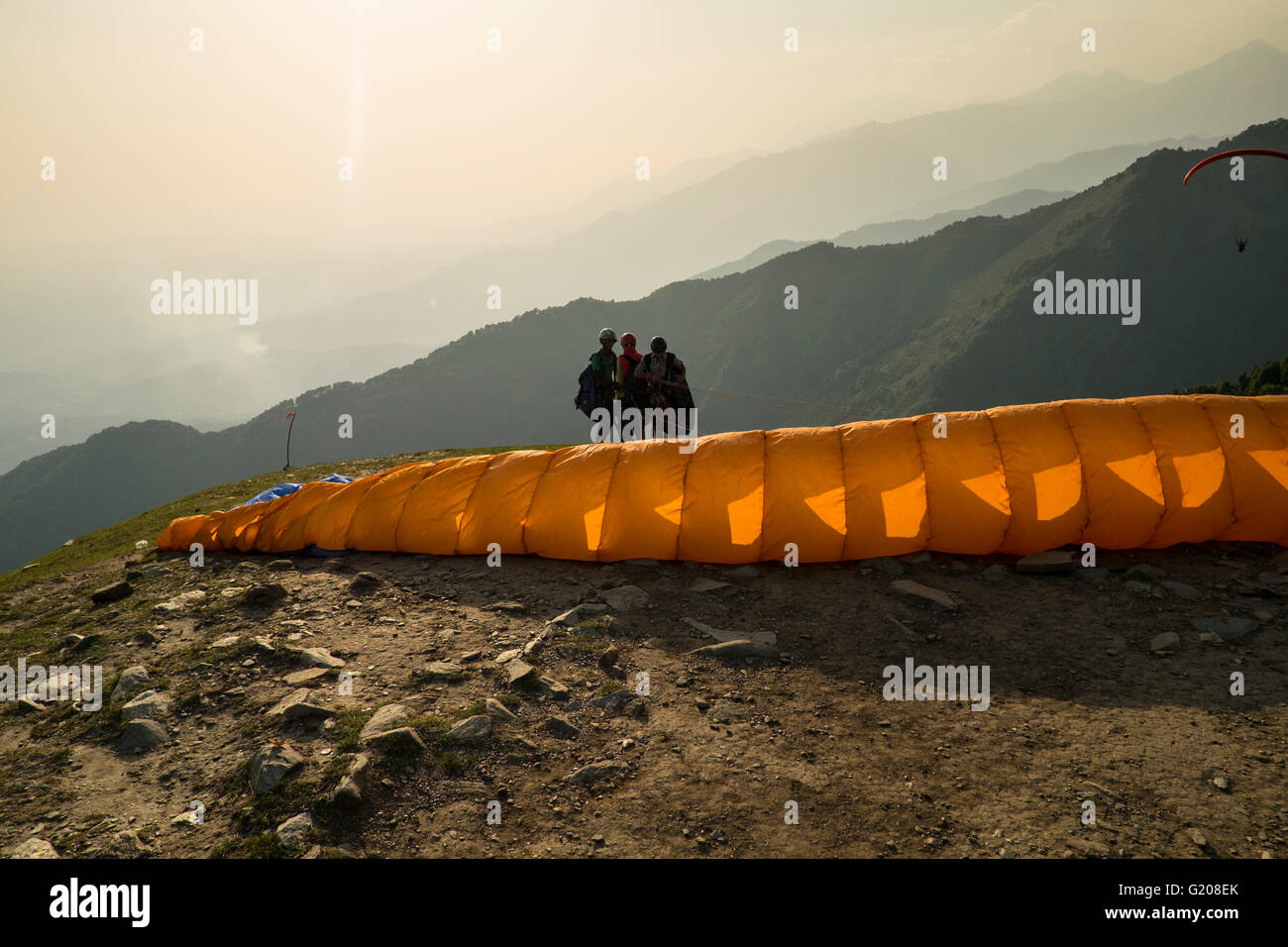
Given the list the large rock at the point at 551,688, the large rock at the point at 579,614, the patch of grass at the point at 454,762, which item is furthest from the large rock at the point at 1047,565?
the patch of grass at the point at 454,762

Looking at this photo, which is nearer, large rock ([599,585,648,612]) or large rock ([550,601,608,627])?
large rock ([550,601,608,627])

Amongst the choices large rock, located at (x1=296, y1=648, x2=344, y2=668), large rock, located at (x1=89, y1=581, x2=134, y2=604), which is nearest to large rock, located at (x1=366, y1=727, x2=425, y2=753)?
large rock, located at (x1=296, y1=648, x2=344, y2=668)

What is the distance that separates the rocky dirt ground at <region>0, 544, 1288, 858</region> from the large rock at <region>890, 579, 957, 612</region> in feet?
0.12

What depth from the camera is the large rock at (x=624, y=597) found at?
8.25m

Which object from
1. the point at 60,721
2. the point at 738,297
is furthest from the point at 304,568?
the point at 738,297

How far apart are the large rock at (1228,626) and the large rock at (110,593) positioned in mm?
13341

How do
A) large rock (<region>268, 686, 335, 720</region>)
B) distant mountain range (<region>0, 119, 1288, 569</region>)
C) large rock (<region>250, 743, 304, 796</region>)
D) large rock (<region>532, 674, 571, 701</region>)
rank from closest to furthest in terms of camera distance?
large rock (<region>250, 743, 304, 796</region>) < large rock (<region>268, 686, 335, 720</region>) < large rock (<region>532, 674, 571, 701</region>) < distant mountain range (<region>0, 119, 1288, 569</region>)

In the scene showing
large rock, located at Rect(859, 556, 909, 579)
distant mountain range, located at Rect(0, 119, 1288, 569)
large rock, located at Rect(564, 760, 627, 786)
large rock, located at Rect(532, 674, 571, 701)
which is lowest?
large rock, located at Rect(564, 760, 627, 786)

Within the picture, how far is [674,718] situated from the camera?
605 cm

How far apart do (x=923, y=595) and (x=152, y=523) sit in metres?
18.5

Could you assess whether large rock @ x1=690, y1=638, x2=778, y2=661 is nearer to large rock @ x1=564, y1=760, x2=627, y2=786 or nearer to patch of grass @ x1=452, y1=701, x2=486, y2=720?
large rock @ x1=564, y1=760, x2=627, y2=786

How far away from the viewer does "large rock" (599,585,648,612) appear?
325 inches
